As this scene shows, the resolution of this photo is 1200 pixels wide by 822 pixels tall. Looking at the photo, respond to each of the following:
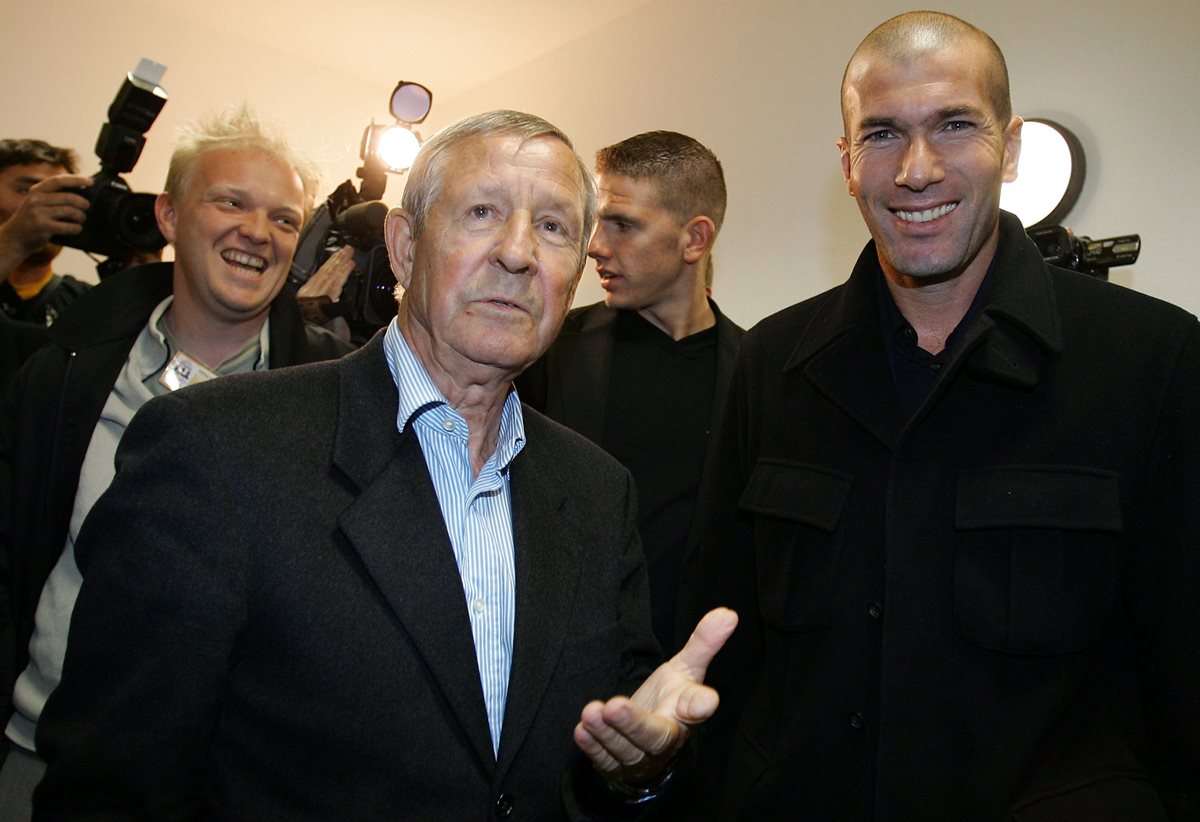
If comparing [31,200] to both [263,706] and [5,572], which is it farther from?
[263,706]

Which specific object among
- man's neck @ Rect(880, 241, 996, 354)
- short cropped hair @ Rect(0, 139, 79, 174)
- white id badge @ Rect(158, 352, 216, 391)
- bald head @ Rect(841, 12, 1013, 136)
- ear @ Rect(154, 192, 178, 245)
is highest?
bald head @ Rect(841, 12, 1013, 136)

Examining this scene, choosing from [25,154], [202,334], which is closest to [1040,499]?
[202,334]

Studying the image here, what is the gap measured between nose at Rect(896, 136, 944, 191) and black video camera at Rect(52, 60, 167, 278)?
159cm

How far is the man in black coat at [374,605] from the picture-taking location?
97 cm

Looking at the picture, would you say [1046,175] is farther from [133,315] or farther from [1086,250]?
[133,315]

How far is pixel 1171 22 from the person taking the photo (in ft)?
8.06

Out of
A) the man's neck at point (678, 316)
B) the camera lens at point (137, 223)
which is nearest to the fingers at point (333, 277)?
the camera lens at point (137, 223)

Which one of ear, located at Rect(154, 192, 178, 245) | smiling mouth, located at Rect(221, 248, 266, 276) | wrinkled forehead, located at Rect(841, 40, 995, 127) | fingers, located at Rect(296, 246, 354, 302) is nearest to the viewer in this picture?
wrinkled forehead, located at Rect(841, 40, 995, 127)

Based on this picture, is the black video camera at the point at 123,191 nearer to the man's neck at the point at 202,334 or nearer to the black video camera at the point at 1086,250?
the man's neck at the point at 202,334

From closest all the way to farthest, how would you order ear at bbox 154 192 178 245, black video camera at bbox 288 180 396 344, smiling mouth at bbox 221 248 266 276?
1. smiling mouth at bbox 221 248 266 276
2. ear at bbox 154 192 178 245
3. black video camera at bbox 288 180 396 344

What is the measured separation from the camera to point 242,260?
68.2 inches

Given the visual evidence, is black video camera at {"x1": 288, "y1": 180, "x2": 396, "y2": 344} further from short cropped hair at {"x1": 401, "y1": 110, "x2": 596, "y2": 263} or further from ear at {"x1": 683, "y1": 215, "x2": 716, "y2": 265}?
ear at {"x1": 683, "y1": 215, "x2": 716, "y2": 265}

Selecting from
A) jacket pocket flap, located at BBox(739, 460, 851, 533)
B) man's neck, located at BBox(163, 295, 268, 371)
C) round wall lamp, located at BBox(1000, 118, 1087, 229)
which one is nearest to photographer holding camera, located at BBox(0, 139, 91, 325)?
man's neck, located at BBox(163, 295, 268, 371)

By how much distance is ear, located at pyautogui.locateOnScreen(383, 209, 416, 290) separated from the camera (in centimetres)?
137
